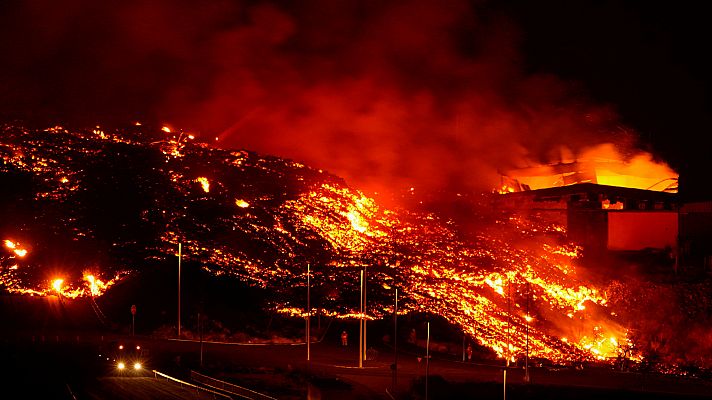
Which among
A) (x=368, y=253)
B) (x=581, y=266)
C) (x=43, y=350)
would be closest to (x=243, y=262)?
(x=368, y=253)

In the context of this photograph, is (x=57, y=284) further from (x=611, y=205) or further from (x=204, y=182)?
(x=611, y=205)

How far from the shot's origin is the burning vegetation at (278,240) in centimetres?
3281

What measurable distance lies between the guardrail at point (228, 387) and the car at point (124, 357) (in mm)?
1701

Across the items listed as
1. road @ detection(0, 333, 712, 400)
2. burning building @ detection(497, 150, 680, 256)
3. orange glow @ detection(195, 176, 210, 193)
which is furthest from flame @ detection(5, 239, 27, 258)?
burning building @ detection(497, 150, 680, 256)

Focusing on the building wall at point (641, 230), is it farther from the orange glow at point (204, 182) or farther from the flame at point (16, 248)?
the flame at point (16, 248)

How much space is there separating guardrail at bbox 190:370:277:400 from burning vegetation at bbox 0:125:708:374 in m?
10.1

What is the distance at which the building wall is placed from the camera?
134 ft

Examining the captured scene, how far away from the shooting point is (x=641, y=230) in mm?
41156

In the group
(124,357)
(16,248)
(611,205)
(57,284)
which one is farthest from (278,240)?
(611,205)

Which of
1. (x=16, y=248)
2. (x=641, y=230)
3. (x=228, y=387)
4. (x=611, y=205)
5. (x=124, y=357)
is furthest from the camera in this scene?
(x=611, y=205)

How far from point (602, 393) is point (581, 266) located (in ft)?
52.5

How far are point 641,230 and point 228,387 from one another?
91.7ft

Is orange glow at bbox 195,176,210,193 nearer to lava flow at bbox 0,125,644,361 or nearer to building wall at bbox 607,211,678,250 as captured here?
lava flow at bbox 0,125,644,361

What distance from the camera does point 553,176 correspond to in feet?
168
